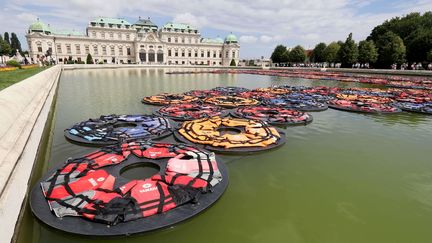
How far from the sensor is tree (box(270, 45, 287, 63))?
120 metres

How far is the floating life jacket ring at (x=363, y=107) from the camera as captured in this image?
715 inches

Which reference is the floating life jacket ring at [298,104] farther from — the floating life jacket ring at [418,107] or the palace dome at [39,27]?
the palace dome at [39,27]

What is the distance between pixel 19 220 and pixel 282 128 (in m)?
11.3

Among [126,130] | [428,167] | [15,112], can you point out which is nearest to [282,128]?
[428,167]

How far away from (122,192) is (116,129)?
6.47 meters

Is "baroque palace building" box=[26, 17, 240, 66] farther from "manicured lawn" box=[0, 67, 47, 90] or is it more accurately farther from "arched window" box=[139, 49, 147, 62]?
"manicured lawn" box=[0, 67, 47, 90]

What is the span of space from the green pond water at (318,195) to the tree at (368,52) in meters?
73.3

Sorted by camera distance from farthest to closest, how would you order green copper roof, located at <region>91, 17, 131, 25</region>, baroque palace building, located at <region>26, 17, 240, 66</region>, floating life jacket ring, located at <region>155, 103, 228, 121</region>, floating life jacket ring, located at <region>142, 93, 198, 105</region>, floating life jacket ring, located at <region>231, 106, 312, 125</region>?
1. green copper roof, located at <region>91, 17, 131, 25</region>
2. baroque palace building, located at <region>26, 17, 240, 66</region>
3. floating life jacket ring, located at <region>142, 93, 198, 105</region>
4. floating life jacket ring, located at <region>155, 103, 228, 121</region>
5. floating life jacket ring, located at <region>231, 106, 312, 125</region>

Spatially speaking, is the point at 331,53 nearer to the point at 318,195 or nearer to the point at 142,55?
the point at 142,55

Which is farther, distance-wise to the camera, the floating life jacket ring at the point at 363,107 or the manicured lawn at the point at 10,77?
the floating life jacket ring at the point at 363,107

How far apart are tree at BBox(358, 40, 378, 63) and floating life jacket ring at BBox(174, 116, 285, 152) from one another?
76.6m

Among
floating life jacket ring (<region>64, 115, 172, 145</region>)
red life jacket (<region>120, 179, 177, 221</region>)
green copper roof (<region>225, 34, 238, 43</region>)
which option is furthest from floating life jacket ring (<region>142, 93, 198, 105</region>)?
green copper roof (<region>225, 34, 238, 43</region>)

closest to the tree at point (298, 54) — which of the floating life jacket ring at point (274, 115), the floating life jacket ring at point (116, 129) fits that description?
the floating life jacket ring at point (274, 115)

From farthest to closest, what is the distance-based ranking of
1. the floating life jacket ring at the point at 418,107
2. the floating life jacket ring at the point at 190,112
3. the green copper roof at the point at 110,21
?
the green copper roof at the point at 110,21 < the floating life jacket ring at the point at 418,107 < the floating life jacket ring at the point at 190,112
